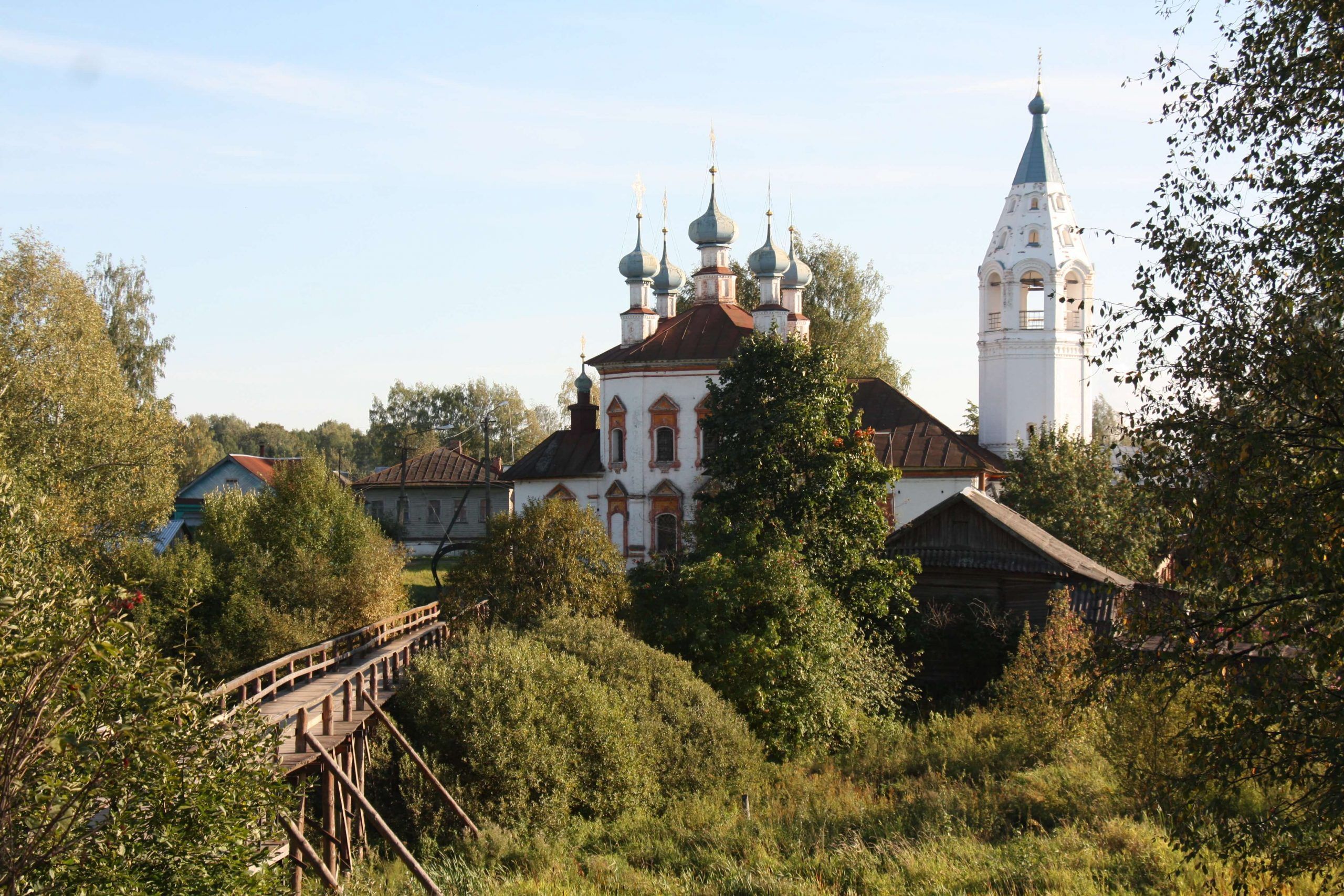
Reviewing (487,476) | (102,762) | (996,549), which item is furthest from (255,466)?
(102,762)

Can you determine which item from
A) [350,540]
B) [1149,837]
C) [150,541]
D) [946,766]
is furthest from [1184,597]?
[150,541]

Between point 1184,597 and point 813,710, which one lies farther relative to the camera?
point 813,710

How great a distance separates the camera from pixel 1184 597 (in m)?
11.1

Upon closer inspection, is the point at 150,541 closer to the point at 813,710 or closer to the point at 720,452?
the point at 720,452

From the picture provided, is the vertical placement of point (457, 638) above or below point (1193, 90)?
below

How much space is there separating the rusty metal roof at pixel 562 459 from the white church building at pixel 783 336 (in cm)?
6

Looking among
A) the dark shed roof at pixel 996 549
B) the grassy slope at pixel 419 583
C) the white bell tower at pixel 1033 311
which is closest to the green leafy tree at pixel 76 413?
the grassy slope at pixel 419 583

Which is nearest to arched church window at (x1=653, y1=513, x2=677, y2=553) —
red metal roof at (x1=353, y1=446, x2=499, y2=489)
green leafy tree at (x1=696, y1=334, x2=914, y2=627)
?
green leafy tree at (x1=696, y1=334, x2=914, y2=627)

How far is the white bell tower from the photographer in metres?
41.7

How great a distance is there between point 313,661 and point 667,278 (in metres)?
28.0

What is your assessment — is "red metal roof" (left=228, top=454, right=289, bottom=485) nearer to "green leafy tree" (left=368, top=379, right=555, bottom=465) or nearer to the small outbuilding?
the small outbuilding

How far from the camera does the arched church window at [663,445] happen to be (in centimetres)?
4000

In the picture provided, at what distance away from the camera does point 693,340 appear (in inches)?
1574

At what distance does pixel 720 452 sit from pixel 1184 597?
18.6m
